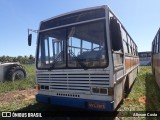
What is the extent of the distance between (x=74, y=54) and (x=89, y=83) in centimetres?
97

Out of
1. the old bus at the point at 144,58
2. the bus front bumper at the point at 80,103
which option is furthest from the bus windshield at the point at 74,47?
the old bus at the point at 144,58

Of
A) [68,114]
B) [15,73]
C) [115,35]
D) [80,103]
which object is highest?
[115,35]

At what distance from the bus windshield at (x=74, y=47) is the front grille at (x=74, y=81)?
0.85ft

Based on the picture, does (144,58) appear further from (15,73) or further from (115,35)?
(115,35)

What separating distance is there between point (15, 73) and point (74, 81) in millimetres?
10451

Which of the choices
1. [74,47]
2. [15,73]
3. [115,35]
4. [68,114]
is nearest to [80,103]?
[68,114]

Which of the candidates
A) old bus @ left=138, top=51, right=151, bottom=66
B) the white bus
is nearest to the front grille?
the white bus

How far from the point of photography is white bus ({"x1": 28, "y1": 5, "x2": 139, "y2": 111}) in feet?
19.0

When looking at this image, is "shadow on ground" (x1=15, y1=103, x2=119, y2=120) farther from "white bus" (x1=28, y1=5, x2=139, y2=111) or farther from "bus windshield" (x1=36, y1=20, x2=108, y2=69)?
"bus windshield" (x1=36, y1=20, x2=108, y2=69)

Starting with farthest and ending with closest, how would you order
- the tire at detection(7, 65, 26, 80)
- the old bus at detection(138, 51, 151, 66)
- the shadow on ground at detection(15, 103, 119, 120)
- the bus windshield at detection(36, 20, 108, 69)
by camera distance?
1. the old bus at detection(138, 51, 151, 66)
2. the tire at detection(7, 65, 26, 80)
3. the shadow on ground at detection(15, 103, 119, 120)
4. the bus windshield at detection(36, 20, 108, 69)

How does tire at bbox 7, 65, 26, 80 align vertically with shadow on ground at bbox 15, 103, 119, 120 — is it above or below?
above

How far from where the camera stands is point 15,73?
15641mm

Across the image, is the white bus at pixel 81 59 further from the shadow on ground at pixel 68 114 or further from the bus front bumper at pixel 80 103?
the shadow on ground at pixel 68 114

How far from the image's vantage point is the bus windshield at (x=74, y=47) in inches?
235
